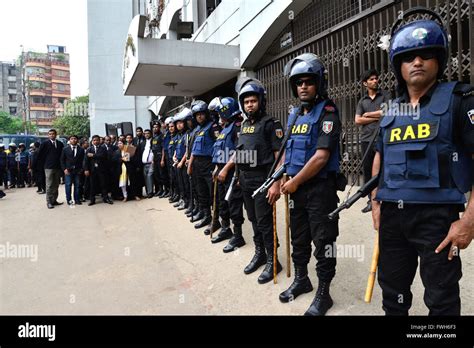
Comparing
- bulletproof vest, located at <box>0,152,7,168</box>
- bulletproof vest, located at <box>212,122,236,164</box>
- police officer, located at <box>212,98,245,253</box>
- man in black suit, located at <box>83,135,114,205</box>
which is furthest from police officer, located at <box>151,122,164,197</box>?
bulletproof vest, located at <box>0,152,7,168</box>

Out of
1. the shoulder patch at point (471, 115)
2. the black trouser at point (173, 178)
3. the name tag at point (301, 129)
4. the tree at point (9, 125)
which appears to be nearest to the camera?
the shoulder patch at point (471, 115)

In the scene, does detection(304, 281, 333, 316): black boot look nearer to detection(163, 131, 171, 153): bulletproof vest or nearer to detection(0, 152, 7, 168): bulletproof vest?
detection(163, 131, 171, 153): bulletproof vest

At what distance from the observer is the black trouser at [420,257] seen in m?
1.52

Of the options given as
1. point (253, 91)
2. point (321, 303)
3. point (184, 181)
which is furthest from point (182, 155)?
point (321, 303)

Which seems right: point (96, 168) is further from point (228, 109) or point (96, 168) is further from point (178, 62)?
point (228, 109)

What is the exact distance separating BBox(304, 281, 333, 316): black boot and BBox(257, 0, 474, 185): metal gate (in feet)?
7.51

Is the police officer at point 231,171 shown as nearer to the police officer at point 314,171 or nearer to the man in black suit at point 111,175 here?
the police officer at point 314,171

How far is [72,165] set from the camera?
796cm

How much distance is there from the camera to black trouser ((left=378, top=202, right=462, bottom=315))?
1522 millimetres

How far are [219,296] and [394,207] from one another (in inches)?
72.9

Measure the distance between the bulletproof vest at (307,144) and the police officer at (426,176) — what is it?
2.30ft

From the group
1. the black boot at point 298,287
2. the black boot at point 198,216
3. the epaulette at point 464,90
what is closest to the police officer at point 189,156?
the black boot at point 198,216

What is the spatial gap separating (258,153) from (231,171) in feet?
3.19
